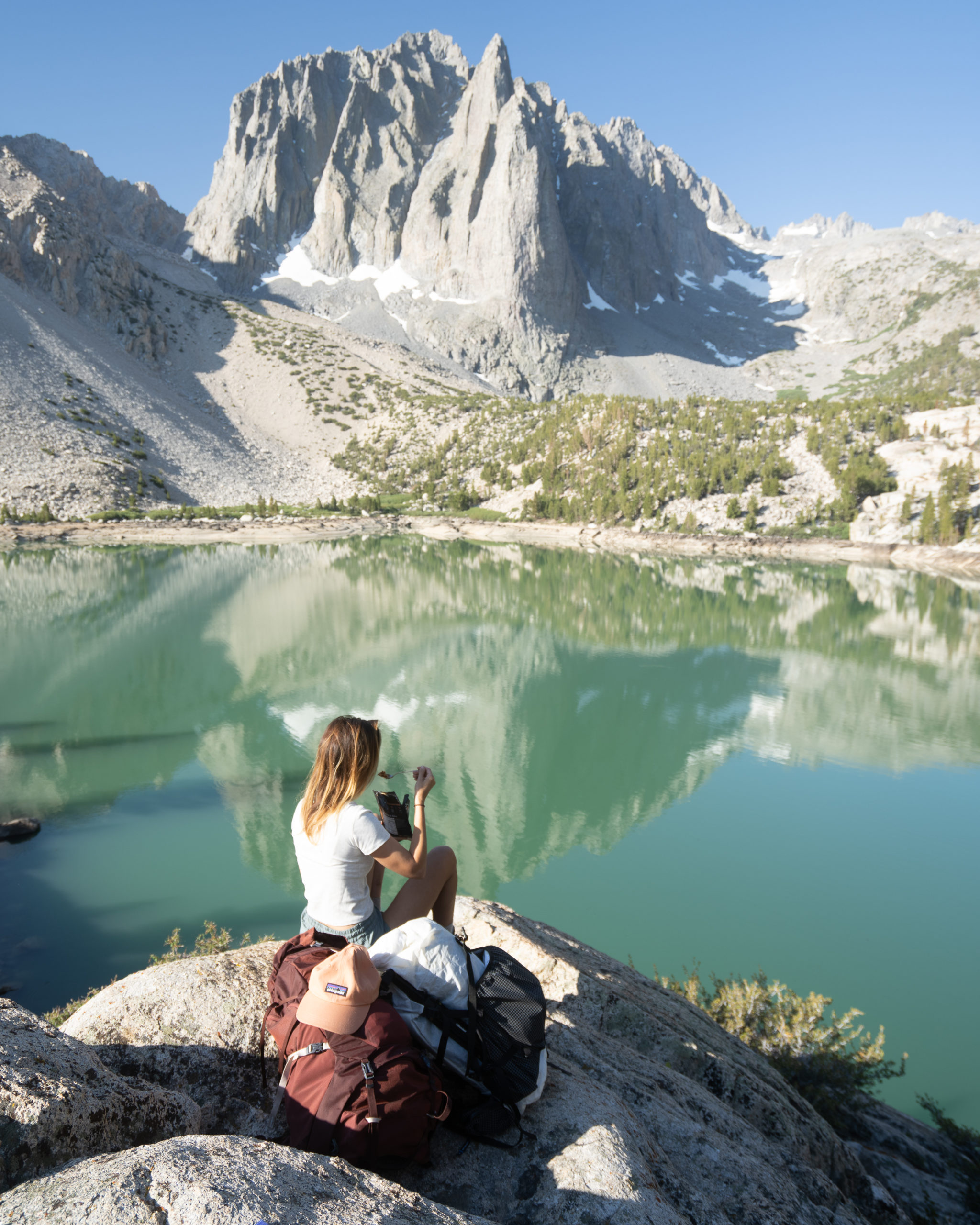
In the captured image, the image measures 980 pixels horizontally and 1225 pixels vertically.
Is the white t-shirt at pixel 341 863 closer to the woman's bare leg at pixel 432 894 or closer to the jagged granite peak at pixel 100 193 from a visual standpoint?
the woman's bare leg at pixel 432 894

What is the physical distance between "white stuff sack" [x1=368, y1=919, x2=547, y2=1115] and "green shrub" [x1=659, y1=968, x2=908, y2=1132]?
2.89 metres

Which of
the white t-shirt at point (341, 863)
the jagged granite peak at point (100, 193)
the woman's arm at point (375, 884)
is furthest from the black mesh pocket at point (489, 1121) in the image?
the jagged granite peak at point (100, 193)

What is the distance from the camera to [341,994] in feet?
7.78

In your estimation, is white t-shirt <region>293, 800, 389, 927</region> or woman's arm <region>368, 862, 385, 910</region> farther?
woman's arm <region>368, 862, 385, 910</region>

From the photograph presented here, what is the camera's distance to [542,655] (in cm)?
1964

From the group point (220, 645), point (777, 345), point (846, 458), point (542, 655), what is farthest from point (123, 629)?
point (777, 345)

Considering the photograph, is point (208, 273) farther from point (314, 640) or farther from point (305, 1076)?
point (305, 1076)

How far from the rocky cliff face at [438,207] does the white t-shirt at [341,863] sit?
98152mm

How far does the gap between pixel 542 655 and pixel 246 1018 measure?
55.0 ft

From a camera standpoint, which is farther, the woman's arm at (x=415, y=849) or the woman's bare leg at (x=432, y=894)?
the woman's bare leg at (x=432, y=894)

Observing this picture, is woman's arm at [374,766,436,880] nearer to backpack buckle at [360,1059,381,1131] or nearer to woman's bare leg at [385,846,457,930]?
woman's bare leg at [385,846,457,930]

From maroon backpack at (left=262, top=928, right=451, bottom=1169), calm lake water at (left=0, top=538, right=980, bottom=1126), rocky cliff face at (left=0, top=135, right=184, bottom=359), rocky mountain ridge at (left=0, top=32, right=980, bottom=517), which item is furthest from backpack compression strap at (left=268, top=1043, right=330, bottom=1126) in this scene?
rocky cliff face at (left=0, top=135, right=184, bottom=359)

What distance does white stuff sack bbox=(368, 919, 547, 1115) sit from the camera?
2605 millimetres

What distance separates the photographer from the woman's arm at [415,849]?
3307 millimetres
